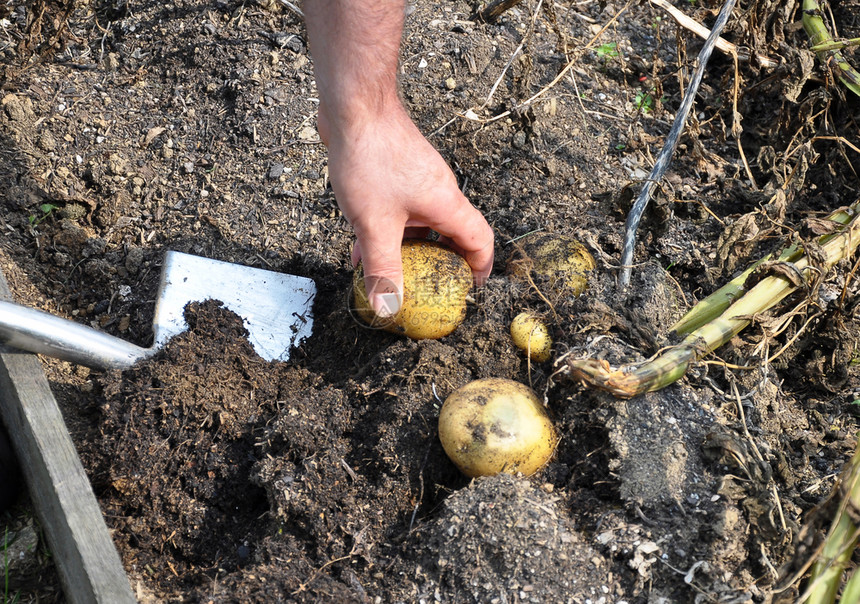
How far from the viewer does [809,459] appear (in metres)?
2.30

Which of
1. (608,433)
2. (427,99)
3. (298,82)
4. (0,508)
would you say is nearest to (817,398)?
(608,433)

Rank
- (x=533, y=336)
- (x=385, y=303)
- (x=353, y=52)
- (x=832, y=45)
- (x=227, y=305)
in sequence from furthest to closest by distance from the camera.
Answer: (x=832, y=45) → (x=227, y=305) → (x=533, y=336) → (x=385, y=303) → (x=353, y=52)

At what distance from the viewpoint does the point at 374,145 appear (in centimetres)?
195

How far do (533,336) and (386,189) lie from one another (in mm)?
667

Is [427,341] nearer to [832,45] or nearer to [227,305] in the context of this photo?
[227,305]

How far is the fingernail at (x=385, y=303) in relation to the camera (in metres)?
2.08

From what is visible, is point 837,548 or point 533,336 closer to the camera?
point 837,548

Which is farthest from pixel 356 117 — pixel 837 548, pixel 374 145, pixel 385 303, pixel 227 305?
pixel 837 548

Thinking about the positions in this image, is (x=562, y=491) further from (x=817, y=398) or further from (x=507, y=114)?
(x=507, y=114)

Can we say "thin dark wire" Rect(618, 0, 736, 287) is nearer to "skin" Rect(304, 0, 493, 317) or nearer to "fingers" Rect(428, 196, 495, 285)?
"fingers" Rect(428, 196, 495, 285)

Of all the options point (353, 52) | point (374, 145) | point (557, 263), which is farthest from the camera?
point (557, 263)

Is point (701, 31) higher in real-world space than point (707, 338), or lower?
higher

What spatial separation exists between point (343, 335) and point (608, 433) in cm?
98

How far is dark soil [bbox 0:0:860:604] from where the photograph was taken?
1.81 metres
